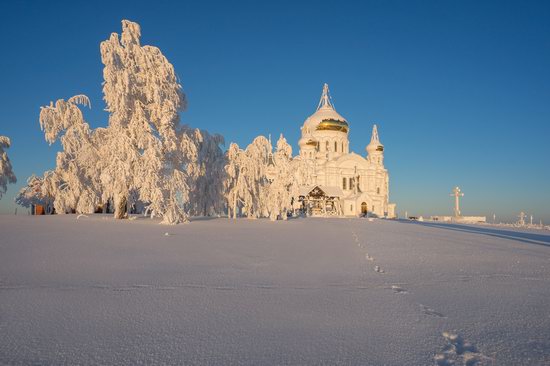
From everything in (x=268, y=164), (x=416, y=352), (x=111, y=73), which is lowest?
→ (x=416, y=352)

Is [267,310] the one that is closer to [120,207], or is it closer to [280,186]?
[120,207]

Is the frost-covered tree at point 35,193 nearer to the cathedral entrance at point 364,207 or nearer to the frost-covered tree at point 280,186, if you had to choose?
the frost-covered tree at point 280,186

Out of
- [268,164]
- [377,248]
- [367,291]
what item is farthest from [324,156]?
[367,291]

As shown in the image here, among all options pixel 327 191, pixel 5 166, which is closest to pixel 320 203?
pixel 327 191

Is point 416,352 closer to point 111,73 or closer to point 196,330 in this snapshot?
point 196,330

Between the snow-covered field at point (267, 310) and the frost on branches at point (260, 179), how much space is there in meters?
22.2

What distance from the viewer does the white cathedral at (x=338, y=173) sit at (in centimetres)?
5841

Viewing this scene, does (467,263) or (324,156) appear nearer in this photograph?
(467,263)

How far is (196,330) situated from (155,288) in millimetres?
2146

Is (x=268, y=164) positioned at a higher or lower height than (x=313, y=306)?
higher

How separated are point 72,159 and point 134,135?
891 cm

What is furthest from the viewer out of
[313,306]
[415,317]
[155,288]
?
[155,288]

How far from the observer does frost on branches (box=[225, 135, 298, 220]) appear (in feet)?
103

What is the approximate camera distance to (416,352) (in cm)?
368
